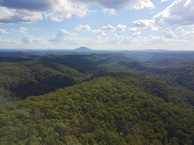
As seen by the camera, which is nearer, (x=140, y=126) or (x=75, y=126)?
(x=75, y=126)

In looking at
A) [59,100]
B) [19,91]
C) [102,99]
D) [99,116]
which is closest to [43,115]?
[59,100]

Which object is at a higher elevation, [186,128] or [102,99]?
[102,99]

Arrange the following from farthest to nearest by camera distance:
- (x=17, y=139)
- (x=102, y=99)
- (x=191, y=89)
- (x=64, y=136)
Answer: (x=191, y=89)
(x=102, y=99)
(x=64, y=136)
(x=17, y=139)

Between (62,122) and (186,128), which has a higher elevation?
(62,122)

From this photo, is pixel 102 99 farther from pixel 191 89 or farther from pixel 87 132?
pixel 191 89

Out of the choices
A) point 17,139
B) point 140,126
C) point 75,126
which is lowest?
point 140,126

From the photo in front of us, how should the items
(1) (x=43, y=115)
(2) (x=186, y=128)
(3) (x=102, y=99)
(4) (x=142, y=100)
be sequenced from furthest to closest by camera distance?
(4) (x=142, y=100)
(3) (x=102, y=99)
(2) (x=186, y=128)
(1) (x=43, y=115)

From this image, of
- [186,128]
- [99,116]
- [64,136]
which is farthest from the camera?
[186,128]

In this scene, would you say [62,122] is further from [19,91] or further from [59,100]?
[19,91]

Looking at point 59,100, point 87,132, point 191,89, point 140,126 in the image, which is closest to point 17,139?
point 87,132
